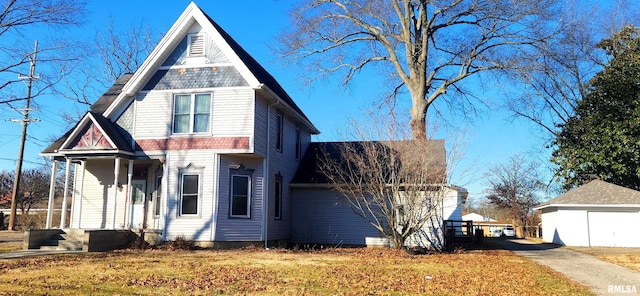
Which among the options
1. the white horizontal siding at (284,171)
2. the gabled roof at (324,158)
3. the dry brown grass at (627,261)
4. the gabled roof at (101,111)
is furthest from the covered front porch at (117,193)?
the dry brown grass at (627,261)

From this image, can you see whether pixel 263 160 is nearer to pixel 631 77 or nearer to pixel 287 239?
pixel 287 239

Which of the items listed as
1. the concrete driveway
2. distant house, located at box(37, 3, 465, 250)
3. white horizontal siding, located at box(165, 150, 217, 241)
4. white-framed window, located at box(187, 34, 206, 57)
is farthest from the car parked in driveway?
white-framed window, located at box(187, 34, 206, 57)

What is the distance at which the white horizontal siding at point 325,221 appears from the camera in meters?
20.7

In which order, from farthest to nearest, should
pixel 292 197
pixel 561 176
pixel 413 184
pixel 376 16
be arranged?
1. pixel 561 176
2. pixel 376 16
3. pixel 292 197
4. pixel 413 184

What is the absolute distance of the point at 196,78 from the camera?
59.2 feet

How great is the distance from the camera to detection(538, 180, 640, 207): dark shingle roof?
84.8ft

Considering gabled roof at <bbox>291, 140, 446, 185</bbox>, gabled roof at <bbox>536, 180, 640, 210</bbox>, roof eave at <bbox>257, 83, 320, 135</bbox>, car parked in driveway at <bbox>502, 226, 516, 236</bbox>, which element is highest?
roof eave at <bbox>257, 83, 320, 135</bbox>

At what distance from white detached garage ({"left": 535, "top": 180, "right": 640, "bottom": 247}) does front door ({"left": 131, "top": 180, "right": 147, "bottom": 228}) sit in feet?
71.5

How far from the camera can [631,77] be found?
26859 millimetres

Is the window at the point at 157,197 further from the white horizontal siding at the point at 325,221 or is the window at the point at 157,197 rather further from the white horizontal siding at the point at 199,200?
the white horizontal siding at the point at 325,221

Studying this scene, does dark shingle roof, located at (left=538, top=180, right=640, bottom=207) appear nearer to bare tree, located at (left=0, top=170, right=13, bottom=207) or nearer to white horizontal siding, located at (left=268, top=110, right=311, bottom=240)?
white horizontal siding, located at (left=268, top=110, right=311, bottom=240)

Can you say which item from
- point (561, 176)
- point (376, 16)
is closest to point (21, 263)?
point (376, 16)

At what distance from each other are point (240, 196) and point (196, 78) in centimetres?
464

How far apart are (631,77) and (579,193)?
274 inches
